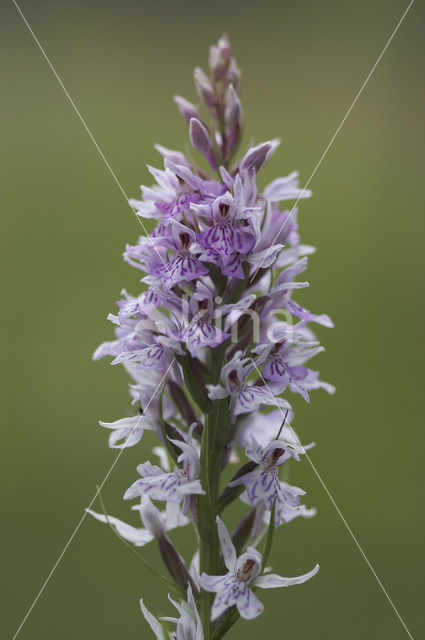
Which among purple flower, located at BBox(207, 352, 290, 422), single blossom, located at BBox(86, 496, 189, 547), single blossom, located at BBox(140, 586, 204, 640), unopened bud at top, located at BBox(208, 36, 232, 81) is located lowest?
single blossom, located at BBox(140, 586, 204, 640)

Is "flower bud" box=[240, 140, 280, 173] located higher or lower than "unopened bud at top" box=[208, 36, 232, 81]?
lower

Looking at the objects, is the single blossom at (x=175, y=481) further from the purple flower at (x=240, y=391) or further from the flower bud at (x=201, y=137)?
the flower bud at (x=201, y=137)

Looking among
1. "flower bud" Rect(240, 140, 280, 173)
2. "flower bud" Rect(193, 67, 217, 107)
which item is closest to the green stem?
"flower bud" Rect(240, 140, 280, 173)

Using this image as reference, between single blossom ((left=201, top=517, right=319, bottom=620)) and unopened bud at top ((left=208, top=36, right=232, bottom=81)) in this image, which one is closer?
single blossom ((left=201, top=517, right=319, bottom=620))

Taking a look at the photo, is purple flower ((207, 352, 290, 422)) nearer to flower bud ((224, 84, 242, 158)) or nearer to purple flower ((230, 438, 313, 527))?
purple flower ((230, 438, 313, 527))

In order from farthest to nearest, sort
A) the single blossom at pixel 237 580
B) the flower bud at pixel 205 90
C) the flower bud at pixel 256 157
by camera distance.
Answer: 1. the flower bud at pixel 205 90
2. the flower bud at pixel 256 157
3. the single blossom at pixel 237 580

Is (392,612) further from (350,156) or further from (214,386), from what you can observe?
(350,156)

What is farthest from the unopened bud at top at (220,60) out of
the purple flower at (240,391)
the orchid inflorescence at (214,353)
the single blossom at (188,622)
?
the single blossom at (188,622)

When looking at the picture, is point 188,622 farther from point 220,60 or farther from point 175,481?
point 220,60
